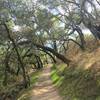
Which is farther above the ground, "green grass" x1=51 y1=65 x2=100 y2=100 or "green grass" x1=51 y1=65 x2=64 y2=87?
"green grass" x1=51 y1=65 x2=64 y2=87

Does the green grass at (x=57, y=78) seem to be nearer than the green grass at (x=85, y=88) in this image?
No

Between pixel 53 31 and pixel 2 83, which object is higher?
pixel 53 31

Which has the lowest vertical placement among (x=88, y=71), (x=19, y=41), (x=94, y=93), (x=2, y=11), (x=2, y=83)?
(x=94, y=93)

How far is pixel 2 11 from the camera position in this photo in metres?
21.8

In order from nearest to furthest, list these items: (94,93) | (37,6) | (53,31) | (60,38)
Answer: (94,93) < (37,6) < (60,38) < (53,31)

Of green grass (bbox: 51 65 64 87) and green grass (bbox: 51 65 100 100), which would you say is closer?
green grass (bbox: 51 65 100 100)

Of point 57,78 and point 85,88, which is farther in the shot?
point 57,78

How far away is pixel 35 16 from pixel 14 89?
289 inches

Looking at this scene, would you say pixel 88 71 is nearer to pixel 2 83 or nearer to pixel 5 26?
pixel 5 26

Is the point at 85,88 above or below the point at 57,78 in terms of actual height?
below

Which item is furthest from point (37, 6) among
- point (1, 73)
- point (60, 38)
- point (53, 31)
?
point (53, 31)

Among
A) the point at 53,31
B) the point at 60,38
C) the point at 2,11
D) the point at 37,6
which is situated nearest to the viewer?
the point at 2,11

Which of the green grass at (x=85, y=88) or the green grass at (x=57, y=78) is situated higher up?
the green grass at (x=57, y=78)

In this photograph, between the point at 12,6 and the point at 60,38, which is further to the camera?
the point at 60,38
